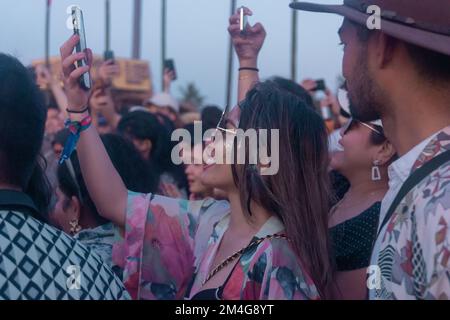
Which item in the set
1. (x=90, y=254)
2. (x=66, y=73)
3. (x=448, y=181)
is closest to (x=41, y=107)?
(x=90, y=254)

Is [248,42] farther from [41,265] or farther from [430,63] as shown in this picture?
[41,265]

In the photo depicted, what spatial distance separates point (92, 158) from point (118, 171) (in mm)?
480

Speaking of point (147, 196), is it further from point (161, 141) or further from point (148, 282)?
→ point (161, 141)

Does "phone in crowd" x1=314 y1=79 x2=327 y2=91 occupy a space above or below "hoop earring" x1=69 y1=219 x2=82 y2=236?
above

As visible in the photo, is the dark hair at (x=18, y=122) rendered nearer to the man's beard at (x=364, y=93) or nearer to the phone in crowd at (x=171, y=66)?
the man's beard at (x=364, y=93)

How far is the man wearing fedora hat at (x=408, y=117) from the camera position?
1.46 meters

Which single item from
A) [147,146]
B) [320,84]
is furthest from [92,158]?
[320,84]

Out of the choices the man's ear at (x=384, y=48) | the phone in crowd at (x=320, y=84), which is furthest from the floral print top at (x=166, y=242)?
the phone in crowd at (x=320, y=84)

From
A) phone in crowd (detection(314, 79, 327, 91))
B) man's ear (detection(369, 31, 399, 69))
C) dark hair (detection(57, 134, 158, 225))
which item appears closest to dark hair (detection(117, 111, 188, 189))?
phone in crowd (detection(314, 79, 327, 91))

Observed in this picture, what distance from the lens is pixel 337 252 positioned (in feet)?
8.39

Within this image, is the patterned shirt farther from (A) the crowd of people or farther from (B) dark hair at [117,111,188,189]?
(B) dark hair at [117,111,188,189]

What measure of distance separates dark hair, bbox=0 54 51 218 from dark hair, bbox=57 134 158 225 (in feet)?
3.39

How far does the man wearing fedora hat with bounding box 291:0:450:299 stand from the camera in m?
1.46
